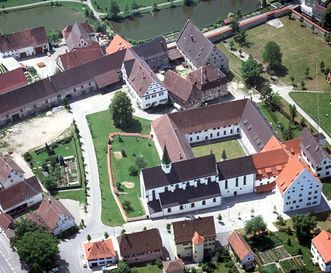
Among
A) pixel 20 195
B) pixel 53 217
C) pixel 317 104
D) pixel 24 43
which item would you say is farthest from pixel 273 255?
pixel 24 43

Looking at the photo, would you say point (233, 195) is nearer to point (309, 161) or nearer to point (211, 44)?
point (309, 161)

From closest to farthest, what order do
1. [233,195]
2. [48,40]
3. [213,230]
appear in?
[213,230] < [233,195] < [48,40]

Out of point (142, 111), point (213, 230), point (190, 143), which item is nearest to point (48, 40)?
point (142, 111)

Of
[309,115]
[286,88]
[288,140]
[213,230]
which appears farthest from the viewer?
[286,88]

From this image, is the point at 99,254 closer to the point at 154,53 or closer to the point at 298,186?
the point at 298,186

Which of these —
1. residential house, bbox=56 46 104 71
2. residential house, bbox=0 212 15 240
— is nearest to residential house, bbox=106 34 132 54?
residential house, bbox=56 46 104 71

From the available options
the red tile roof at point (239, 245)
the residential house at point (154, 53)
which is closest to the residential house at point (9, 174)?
the red tile roof at point (239, 245)

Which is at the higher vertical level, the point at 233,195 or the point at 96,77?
the point at 96,77

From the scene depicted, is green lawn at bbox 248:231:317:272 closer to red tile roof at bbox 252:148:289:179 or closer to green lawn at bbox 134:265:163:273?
red tile roof at bbox 252:148:289:179
